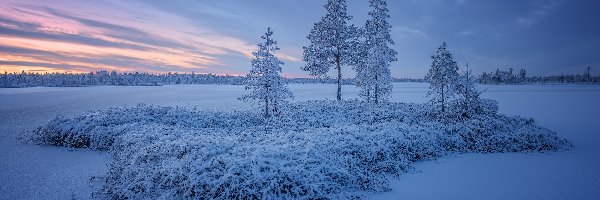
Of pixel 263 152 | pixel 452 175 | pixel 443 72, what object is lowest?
pixel 452 175

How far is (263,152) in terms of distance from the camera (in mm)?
9742

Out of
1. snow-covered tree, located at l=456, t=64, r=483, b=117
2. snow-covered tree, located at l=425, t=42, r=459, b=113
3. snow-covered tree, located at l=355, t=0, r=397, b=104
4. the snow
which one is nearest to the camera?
the snow

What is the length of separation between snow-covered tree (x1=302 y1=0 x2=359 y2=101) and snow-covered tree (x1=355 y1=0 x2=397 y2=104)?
144 cm

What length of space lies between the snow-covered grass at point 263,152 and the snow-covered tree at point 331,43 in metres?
15.1

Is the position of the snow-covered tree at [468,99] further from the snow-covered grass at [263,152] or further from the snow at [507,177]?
the snow at [507,177]

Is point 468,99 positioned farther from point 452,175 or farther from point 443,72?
point 452,175

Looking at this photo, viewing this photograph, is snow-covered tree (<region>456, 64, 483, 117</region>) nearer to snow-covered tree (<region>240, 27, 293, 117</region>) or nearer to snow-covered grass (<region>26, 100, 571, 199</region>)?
snow-covered grass (<region>26, 100, 571, 199</region>)

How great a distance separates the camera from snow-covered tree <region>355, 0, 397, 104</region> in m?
31.4

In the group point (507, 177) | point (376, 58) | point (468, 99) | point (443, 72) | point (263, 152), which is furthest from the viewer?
point (376, 58)

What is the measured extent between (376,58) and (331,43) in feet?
17.2

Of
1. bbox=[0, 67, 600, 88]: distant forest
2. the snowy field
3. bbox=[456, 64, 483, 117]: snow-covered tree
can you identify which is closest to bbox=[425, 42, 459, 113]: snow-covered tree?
bbox=[456, 64, 483, 117]: snow-covered tree

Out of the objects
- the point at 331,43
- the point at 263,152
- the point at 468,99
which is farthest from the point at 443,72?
the point at 263,152

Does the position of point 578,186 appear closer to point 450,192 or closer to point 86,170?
point 450,192

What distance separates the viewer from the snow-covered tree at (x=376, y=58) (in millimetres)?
31375
